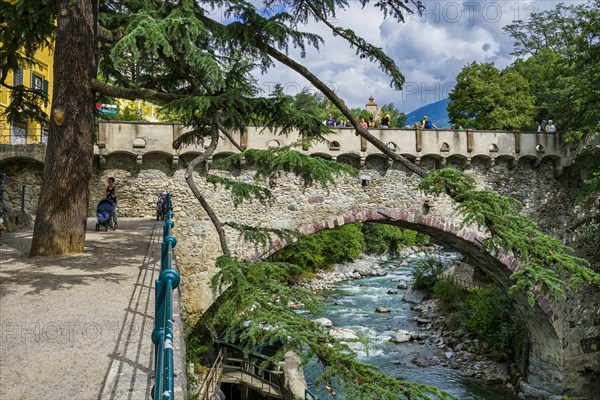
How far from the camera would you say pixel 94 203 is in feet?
35.9

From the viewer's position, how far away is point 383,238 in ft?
97.3

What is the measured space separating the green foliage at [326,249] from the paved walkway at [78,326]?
58.9ft

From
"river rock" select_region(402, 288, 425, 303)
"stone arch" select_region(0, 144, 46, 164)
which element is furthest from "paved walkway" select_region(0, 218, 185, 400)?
"river rock" select_region(402, 288, 425, 303)

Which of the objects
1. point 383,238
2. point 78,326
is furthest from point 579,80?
point 383,238

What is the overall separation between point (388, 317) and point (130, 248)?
40.5 ft

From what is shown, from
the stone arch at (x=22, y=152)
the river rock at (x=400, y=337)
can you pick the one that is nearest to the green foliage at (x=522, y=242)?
the stone arch at (x=22, y=152)

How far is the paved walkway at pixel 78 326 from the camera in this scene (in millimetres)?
2465

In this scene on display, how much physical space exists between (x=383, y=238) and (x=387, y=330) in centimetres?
1427

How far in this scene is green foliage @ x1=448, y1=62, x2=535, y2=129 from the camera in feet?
52.5

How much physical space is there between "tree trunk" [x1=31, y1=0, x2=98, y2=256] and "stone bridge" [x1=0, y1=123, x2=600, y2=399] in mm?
4565

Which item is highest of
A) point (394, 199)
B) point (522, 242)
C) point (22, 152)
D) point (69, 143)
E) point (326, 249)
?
point (22, 152)

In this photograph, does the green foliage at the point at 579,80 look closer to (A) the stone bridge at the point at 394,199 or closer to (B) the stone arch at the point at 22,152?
(A) the stone bridge at the point at 394,199

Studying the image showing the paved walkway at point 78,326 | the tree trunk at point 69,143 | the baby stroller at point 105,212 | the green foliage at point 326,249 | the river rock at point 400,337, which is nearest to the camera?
the paved walkway at point 78,326

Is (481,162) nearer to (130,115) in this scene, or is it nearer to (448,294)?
(448,294)
